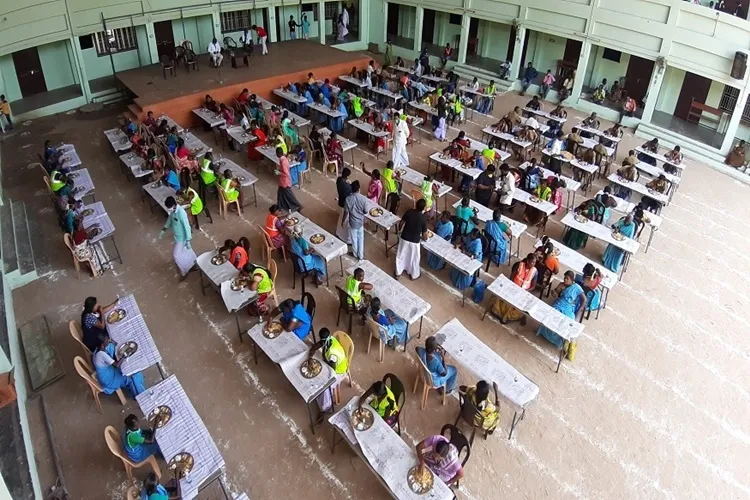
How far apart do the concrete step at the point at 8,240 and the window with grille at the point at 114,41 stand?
1050 centimetres

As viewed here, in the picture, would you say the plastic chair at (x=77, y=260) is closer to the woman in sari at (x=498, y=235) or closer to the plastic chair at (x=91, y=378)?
the plastic chair at (x=91, y=378)

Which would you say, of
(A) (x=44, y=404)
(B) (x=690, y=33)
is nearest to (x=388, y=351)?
(A) (x=44, y=404)

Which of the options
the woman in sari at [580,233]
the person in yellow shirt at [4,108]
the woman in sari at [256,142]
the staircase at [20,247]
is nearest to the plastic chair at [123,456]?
the staircase at [20,247]

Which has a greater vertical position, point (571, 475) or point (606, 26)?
point (606, 26)

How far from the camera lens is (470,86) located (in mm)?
19156

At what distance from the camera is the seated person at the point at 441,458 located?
6.12 m

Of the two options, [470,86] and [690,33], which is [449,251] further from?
[690,33]

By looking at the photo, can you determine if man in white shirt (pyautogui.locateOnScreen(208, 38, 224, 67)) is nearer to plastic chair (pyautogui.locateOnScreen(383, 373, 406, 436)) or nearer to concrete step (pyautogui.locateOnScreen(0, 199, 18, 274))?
concrete step (pyautogui.locateOnScreen(0, 199, 18, 274))

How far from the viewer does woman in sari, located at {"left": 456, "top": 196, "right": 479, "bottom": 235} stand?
10.6 metres

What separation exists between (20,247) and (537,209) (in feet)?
38.0

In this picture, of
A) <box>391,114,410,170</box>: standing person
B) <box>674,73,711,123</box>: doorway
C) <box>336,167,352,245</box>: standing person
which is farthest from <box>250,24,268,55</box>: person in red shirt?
<box>674,73,711,123</box>: doorway

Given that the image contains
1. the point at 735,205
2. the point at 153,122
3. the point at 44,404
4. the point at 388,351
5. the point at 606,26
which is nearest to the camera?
the point at 44,404

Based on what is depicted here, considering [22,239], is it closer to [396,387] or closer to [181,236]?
[181,236]

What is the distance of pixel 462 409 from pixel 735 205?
11509 mm
